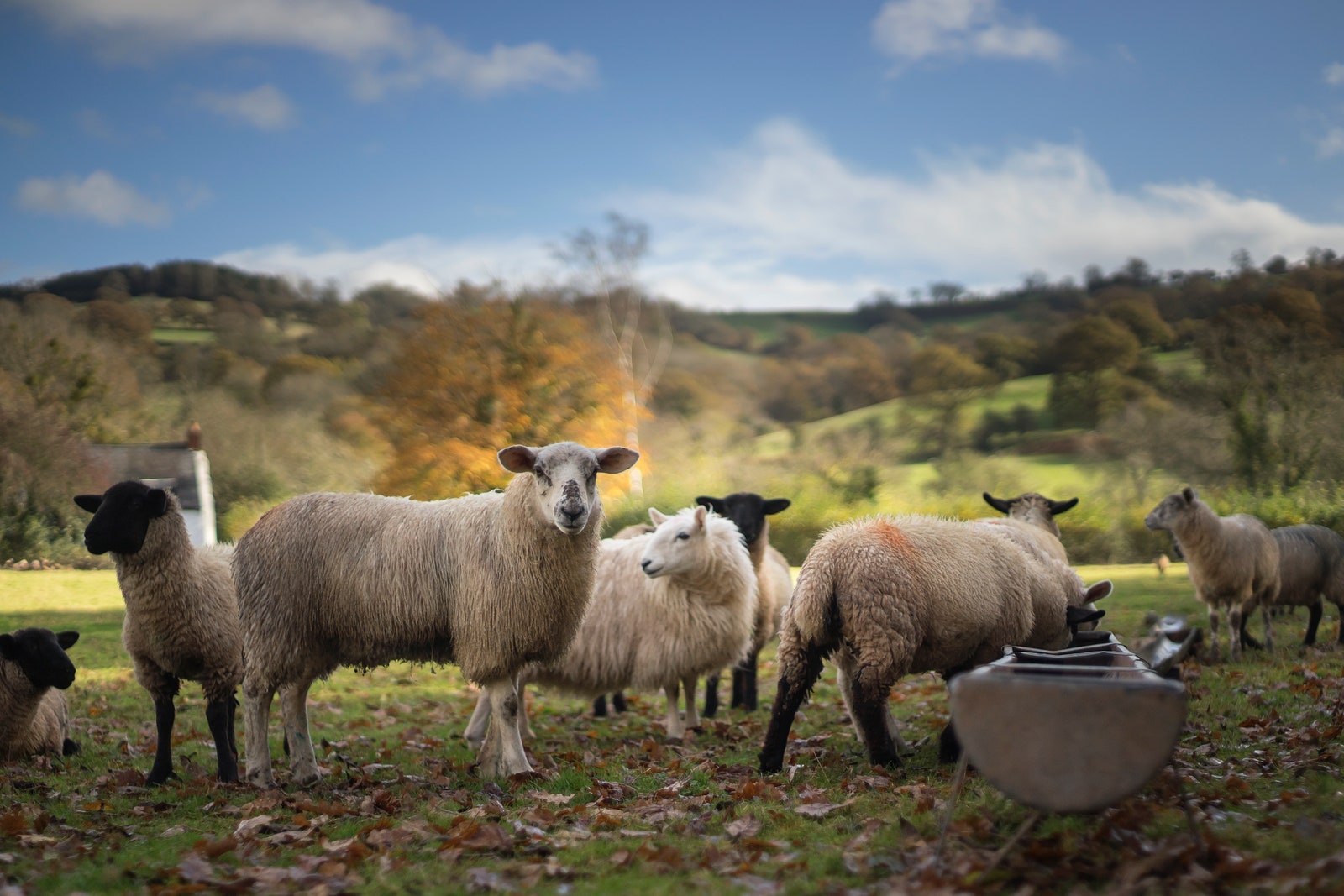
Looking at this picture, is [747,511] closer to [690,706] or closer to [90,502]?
[690,706]

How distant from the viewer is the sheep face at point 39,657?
6.95 m

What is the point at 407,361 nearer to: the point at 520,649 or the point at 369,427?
the point at 369,427

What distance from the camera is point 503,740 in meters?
6.42

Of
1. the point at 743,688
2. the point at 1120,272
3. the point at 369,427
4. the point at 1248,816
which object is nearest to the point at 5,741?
the point at 743,688

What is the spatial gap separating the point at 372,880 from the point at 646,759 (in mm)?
3465

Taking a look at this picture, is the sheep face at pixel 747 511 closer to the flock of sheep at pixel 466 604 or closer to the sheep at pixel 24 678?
the flock of sheep at pixel 466 604

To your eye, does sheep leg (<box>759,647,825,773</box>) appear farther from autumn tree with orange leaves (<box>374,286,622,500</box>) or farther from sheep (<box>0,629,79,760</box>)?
autumn tree with orange leaves (<box>374,286,622,500</box>)

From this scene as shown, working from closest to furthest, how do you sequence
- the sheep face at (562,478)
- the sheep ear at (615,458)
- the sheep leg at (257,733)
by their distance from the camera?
the sheep face at (562,478)
the sheep leg at (257,733)
the sheep ear at (615,458)

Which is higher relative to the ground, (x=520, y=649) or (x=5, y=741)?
(x=520, y=649)

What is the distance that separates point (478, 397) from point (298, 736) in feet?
62.4

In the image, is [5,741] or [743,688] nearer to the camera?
[5,741]

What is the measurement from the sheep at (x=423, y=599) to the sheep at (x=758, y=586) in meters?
3.23

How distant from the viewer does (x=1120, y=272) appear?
36.2 m

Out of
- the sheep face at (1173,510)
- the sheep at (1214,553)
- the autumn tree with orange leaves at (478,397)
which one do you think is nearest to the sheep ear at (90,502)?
the sheep at (1214,553)
